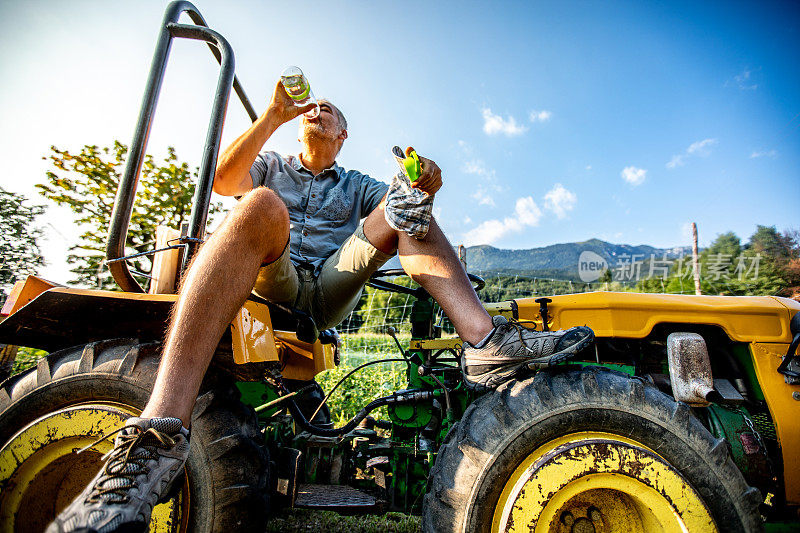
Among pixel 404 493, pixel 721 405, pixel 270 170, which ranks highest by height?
pixel 270 170

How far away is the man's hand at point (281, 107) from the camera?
5.84ft

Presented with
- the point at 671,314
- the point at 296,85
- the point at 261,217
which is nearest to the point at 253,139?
the point at 296,85

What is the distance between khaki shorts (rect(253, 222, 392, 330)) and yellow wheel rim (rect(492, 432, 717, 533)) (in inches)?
39.6

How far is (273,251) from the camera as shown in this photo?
1.50 m

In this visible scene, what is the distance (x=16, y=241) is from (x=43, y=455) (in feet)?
28.1

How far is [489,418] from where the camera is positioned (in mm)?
1272

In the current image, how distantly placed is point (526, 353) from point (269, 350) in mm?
977

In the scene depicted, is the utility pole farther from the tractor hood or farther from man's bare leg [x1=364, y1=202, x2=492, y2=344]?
man's bare leg [x1=364, y1=202, x2=492, y2=344]

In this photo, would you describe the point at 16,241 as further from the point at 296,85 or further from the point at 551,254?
the point at 551,254

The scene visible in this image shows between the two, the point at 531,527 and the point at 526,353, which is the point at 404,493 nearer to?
the point at 531,527

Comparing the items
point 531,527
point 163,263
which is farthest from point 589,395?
point 163,263

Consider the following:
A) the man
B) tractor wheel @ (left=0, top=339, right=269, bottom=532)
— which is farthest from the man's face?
tractor wheel @ (left=0, top=339, right=269, bottom=532)

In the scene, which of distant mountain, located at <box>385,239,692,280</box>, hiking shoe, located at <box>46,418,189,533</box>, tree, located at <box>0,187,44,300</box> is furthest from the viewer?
distant mountain, located at <box>385,239,692,280</box>

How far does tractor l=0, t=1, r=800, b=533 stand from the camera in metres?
1.19
